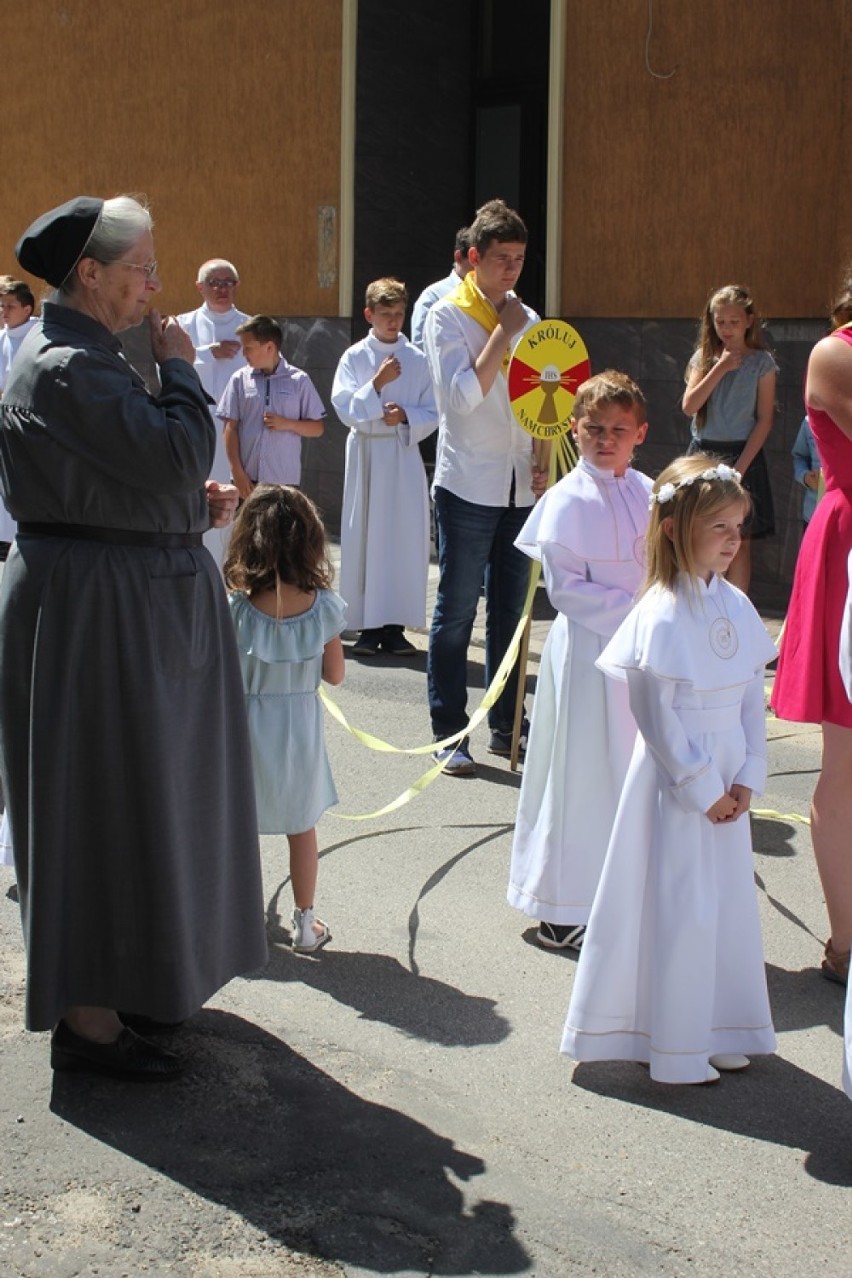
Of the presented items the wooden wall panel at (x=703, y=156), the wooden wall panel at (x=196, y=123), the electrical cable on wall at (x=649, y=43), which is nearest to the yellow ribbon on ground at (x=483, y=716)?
the wooden wall panel at (x=703, y=156)

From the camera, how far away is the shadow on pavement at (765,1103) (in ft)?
12.4

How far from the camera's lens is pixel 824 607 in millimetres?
4648

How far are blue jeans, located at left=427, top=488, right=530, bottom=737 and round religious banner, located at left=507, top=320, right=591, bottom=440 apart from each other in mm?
591

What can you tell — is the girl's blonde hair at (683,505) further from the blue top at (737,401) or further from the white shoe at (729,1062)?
the blue top at (737,401)

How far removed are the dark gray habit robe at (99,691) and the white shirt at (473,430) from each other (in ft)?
9.93

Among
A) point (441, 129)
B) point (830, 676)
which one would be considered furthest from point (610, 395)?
point (441, 129)

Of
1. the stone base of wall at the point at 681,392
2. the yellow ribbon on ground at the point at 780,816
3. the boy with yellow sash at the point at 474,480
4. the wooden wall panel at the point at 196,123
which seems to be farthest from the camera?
the wooden wall panel at the point at 196,123

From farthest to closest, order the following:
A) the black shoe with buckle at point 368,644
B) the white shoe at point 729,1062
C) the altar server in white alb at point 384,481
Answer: the black shoe with buckle at point 368,644 < the altar server in white alb at point 384,481 < the white shoe at point 729,1062

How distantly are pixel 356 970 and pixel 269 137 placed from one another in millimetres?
11255

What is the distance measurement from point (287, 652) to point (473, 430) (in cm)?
238

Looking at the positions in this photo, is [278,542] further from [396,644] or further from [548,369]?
[396,644]

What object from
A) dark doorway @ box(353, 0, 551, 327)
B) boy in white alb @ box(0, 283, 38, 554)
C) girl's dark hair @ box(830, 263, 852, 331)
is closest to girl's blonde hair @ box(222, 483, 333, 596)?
girl's dark hair @ box(830, 263, 852, 331)

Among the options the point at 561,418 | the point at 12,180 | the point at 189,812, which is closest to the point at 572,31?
the point at 561,418

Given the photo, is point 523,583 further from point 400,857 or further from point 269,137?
point 269,137
